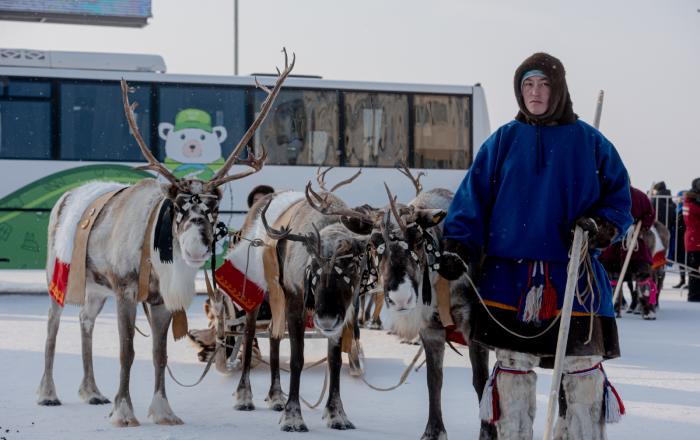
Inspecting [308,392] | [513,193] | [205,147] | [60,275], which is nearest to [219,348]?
[308,392]

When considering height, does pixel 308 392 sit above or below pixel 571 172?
below

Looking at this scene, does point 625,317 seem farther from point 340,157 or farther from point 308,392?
point 308,392

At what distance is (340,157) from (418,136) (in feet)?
4.47

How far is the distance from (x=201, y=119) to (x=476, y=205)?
12871 mm

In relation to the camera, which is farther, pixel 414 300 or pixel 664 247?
pixel 664 247

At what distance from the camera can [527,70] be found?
493 cm

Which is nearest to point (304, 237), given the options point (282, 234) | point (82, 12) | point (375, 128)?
point (282, 234)

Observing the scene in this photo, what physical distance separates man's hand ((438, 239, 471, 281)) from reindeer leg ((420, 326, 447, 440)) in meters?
0.52

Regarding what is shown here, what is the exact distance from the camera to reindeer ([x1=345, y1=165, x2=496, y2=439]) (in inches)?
212

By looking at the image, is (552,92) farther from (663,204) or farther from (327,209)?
(663,204)

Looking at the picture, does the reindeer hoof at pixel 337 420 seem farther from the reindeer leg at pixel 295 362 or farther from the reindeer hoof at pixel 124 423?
the reindeer hoof at pixel 124 423

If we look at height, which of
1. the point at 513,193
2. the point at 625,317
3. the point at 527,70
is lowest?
the point at 625,317

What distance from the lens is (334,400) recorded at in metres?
6.74

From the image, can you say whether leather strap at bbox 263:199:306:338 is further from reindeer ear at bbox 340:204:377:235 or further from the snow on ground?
reindeer ear at bbox 340:204:377:235
